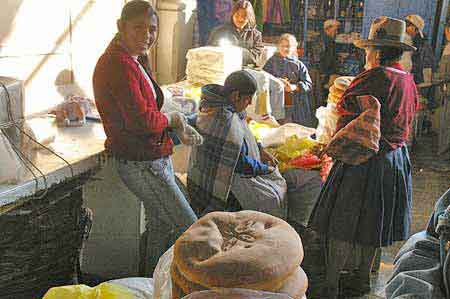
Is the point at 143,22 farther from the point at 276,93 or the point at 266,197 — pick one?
the point at 276,93

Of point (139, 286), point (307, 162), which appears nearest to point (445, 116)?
point (307, 162)

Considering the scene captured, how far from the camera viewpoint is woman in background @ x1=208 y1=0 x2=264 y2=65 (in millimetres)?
5836

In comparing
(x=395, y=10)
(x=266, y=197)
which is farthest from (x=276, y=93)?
(x=395, y=10)

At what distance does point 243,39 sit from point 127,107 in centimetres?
350

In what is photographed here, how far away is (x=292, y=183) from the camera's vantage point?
3730 mm

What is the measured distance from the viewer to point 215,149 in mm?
3309

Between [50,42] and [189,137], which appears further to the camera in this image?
[50,42]

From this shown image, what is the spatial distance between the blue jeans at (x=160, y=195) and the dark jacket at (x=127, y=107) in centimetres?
7

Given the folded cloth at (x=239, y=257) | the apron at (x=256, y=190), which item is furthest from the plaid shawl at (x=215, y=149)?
the folded cloth at (x=239, y=257)

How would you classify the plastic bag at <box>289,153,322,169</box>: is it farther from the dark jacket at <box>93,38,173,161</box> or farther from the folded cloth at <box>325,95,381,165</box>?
the dark jacket at <box>93,38,173,161</box>

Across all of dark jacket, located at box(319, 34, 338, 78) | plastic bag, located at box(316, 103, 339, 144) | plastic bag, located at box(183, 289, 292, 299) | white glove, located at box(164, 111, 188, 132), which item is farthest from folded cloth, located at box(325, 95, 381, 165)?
dark jacket, located at box(319, 34, 338, 78)

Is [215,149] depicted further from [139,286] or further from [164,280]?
[164,280]

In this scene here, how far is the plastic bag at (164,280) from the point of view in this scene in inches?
46.8

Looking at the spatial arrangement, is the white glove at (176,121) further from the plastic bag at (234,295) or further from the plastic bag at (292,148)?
the plastic bag at (234,295)
